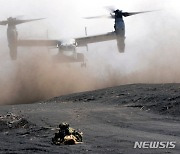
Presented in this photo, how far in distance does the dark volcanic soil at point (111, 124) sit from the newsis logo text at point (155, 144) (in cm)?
20

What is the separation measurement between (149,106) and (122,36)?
17448mm

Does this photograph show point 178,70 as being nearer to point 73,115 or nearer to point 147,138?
point 73,115

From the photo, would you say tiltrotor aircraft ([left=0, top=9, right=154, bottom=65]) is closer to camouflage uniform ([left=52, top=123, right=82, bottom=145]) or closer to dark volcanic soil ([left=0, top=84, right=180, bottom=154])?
dark volcanic soil ([left=0, top=84, right=180, bottom=154])

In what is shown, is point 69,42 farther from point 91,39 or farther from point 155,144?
point 155,144

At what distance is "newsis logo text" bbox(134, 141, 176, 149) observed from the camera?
13648mm

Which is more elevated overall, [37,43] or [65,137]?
[37,43]

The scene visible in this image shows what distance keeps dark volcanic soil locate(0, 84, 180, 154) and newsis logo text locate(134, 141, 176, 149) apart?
0.20 m

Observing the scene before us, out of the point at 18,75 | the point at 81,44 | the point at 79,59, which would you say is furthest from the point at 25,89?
the point at 81,44

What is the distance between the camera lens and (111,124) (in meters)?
19.3

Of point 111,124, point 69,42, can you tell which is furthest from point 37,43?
point 111,124

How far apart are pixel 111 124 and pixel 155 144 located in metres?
5.31

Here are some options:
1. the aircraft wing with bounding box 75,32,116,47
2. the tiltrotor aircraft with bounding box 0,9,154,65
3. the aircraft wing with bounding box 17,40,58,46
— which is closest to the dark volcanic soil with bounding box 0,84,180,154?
the tiltrotor aircraft with bounding box 0,9,154,65

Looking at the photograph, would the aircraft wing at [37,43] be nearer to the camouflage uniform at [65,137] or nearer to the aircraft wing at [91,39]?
the aircraft wing at [91,39]

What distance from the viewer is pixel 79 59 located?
42188mm
